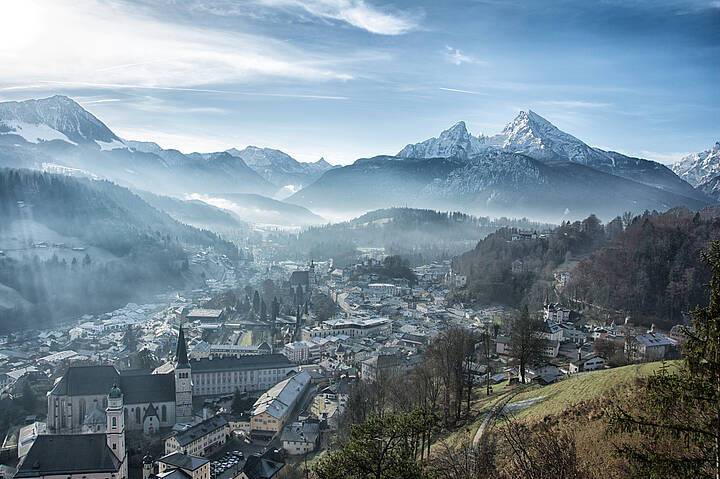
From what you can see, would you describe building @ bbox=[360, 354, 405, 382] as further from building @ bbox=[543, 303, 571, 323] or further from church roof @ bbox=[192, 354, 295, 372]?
building @ bbox=[543, 303, 571, 323]

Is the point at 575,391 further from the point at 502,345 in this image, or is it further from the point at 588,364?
the point at 502,345

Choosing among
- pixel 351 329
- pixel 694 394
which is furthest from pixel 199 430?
pixel 694 394

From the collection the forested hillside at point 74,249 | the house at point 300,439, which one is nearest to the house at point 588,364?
the house at point 300,439

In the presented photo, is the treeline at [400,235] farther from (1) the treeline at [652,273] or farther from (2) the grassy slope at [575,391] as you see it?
(2) the grassy slope at [575,391]

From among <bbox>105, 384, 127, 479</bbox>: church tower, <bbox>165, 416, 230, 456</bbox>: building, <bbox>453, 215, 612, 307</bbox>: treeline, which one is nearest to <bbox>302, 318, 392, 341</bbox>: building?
<bbox>453, 215, 612, 307</bbox>: treeline

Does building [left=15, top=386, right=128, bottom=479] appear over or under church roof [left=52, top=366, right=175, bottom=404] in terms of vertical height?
over

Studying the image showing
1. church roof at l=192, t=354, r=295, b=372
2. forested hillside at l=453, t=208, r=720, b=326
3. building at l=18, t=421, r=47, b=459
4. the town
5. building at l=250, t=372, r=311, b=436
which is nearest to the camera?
Answer: the town

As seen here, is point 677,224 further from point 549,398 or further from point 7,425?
point 7,425

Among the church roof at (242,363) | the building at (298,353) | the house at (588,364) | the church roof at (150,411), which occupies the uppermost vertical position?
the house at (588,364)
